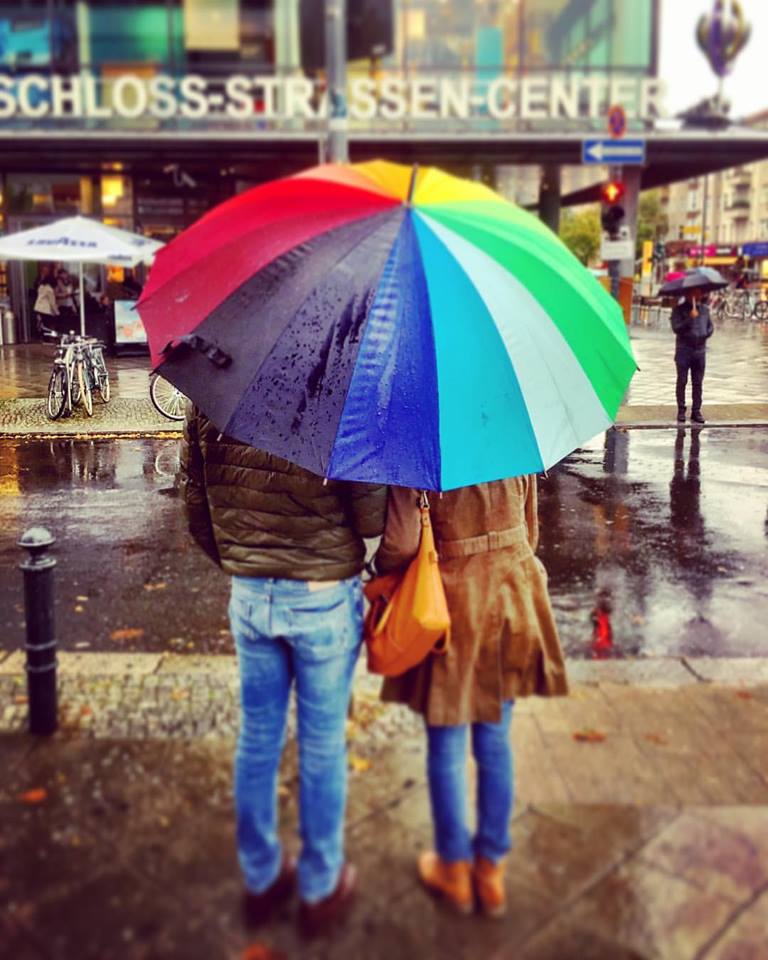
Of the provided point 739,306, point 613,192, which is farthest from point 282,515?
point 739,306

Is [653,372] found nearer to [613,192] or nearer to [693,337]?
[613,192]

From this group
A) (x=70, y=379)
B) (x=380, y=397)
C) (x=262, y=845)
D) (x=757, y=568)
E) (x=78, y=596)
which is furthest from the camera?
(x=70, y=379)

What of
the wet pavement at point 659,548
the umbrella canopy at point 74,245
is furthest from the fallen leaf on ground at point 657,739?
the umbrella canopy at point 74,245

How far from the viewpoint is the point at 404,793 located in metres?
3.72

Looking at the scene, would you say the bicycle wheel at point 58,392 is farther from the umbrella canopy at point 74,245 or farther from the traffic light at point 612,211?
the traffic light at point 612,211

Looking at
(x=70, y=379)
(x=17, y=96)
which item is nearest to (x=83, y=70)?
(x=17, y=96)

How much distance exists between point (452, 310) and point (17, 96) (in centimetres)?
2406

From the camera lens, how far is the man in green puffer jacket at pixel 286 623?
2.80 metres

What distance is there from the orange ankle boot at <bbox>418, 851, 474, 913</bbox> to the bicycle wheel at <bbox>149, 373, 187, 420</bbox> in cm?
1053

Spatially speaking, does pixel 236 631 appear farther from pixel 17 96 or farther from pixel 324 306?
pixel 17 96

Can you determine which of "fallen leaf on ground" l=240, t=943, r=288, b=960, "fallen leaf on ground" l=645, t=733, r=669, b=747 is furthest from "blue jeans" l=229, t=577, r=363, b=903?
"fallen leaf on ground" l=645, t=733, r=669, b=747

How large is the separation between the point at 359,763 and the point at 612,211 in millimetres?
17336

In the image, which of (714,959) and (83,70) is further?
(83,70)

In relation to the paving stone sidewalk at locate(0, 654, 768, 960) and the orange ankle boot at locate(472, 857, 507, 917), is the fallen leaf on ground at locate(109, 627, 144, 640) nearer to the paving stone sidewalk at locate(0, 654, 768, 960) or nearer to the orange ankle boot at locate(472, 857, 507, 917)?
Result: the paving stone sidewalk at locate(0, 654, 768, 960)
